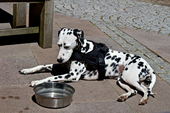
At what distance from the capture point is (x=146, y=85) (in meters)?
5.12

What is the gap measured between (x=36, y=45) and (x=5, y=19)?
2.60 meters

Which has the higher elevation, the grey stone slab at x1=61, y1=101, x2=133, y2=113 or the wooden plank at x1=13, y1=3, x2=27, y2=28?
the wooden plank at x1=13, y1=3, x2=27, y2=28

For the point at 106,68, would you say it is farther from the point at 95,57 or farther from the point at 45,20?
the point at 45,20

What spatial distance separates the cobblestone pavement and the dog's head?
2215mm

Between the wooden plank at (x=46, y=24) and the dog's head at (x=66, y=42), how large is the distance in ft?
6.47

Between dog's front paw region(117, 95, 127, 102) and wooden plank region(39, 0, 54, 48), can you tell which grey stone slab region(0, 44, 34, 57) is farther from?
dog's front paw region(117, 95, 127, 102)

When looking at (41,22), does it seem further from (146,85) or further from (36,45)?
(146,85)

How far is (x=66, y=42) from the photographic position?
4520 millimetres

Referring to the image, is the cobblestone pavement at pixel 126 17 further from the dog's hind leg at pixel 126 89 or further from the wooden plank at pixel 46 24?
the wooden plank at pixel 46 24

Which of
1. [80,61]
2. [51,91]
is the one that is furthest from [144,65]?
[51,91]

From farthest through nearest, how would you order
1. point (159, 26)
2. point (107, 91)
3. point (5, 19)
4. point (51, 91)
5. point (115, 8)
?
point (115, 8) → point (159, 26) → point (5, 19) → point (107, 91) → point (51, 91)

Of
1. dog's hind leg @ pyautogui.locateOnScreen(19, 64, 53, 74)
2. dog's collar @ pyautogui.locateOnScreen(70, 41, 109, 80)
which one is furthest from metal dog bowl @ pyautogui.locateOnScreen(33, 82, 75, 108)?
dog's hind leg @ pyautogui.locateOnScreen(19, 64, 53, 74)

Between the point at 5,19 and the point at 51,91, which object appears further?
the point at 5,19

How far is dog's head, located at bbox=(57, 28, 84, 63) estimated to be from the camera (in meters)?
4.52
